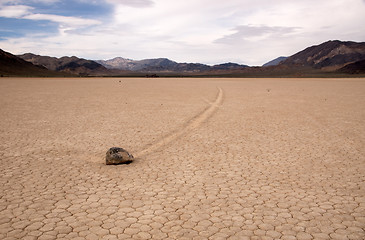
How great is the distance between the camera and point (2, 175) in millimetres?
5125

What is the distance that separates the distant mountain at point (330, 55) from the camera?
128750 mm

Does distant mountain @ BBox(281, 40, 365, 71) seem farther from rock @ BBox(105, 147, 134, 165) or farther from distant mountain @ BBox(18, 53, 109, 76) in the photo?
rock @ BBox(105, 147, 134, 165)

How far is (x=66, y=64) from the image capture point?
15700 cm

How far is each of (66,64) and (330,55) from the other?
130 m

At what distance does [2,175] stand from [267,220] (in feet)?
14.3

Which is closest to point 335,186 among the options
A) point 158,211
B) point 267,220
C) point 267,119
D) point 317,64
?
point 267,220

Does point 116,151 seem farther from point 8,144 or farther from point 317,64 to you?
point 317,64

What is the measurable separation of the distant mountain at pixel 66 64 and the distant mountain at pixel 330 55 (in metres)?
95.4

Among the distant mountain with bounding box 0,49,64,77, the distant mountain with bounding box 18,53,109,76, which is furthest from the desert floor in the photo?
the distant mountain with bounding box 18,53,109,76

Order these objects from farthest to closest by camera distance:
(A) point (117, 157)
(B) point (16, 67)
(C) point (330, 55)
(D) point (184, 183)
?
(C) point (330, 55)
(B) point (16, 67)
(A) point (117, 157)
(D) point (184, 183)

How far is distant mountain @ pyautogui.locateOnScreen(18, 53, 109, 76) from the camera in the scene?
153 meters

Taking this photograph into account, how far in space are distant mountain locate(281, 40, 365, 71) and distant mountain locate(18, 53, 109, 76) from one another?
95406 millimetres

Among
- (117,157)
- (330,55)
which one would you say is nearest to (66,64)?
(330,55)

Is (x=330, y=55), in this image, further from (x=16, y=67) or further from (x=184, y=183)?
(x=184, y=183)
